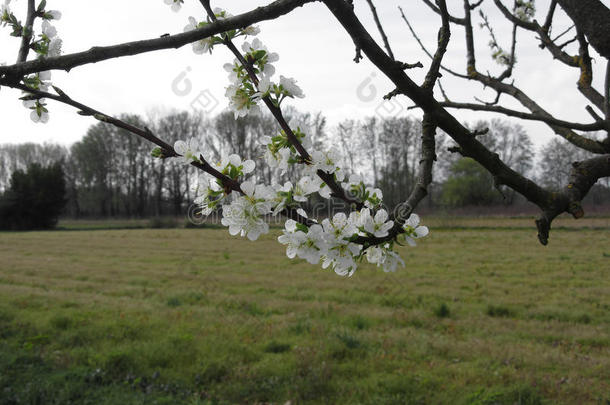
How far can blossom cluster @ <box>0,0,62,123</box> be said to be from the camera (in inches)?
52.9

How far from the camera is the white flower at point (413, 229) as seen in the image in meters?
1.12

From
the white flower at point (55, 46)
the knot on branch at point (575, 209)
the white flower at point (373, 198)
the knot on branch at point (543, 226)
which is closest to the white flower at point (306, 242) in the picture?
the white flower at point (373, 198)

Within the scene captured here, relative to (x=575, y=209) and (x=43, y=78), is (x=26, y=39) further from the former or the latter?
(x=575, y=209)

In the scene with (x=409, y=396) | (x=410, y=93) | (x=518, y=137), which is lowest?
(x=409, y=396)

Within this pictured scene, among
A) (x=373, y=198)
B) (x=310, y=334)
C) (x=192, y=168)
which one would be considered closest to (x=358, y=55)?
(x=373, y=198)

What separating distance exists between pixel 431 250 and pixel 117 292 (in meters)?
10.0

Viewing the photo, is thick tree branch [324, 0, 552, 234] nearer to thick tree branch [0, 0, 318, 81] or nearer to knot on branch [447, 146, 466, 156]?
knot on branch [447, 146, 466, 156]

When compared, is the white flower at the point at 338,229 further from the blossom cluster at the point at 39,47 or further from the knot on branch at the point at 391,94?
the blossom cluster at the point at 39,47

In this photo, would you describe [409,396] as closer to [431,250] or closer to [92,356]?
[92,356]

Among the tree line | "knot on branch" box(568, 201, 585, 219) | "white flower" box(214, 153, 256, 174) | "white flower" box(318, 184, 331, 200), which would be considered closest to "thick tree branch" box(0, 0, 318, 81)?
"white flower" box(214, 153, 256, 174)

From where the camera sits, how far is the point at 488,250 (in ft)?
45.4

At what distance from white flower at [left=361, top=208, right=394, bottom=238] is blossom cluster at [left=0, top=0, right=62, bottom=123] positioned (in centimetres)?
113

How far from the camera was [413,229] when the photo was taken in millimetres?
1145

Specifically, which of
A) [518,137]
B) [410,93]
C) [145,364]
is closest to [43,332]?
[145,364]
